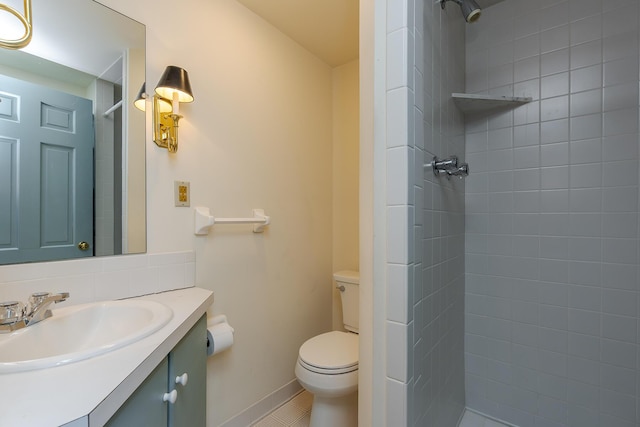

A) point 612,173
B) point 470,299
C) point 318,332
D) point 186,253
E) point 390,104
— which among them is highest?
point 390,104

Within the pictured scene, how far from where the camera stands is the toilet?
4.37 feet

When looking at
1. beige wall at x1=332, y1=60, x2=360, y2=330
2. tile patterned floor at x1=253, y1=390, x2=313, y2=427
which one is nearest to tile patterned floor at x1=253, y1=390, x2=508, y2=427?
tile patterned floor at x1=253, y1=390, x2=313, y2=427

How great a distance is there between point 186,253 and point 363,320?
845 millimetres

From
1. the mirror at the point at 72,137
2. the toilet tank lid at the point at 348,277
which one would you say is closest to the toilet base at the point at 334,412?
the toilet tank lid at the point at 348,277

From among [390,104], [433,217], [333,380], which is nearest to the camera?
[390,104]

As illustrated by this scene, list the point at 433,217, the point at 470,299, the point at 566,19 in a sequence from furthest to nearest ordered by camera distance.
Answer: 1. the point at 470,299
2. the point at 566,19
3. the point at 433,217

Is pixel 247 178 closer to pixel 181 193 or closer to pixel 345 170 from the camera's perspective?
pixel 181 193

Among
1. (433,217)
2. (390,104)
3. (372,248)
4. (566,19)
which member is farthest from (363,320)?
(566,19)

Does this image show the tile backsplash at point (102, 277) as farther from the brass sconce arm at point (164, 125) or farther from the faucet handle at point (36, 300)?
the brass sconce arm at point (164, 125)

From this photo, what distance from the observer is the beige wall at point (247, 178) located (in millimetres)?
1323

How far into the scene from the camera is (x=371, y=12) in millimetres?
956

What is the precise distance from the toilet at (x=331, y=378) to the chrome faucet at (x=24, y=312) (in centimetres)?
101

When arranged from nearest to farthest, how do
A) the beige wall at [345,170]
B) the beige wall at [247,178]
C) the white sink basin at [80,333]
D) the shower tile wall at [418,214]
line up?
the white sink basin at [80,333] → the shower tile wall at [418,214] → the beige wall at [247,178] → the beige wall at [345,170]

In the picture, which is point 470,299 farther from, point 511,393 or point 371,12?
point 371,12
